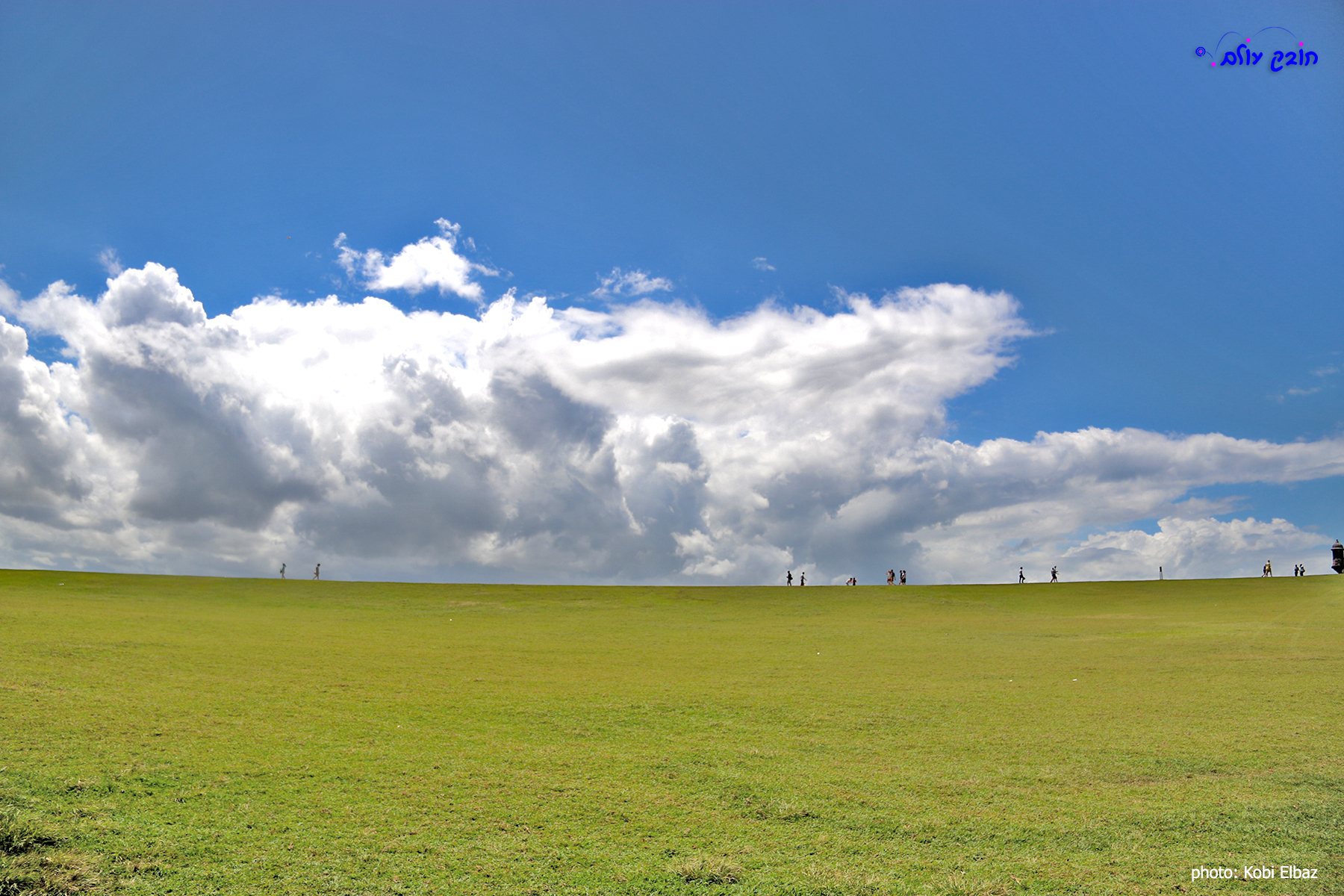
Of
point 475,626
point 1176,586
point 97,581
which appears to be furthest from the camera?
point 1176,586

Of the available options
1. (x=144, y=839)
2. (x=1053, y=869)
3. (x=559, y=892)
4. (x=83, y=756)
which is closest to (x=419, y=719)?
(x=83, y=756)

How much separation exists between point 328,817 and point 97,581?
1793 inches

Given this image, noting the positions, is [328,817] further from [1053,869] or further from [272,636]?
[272,636]

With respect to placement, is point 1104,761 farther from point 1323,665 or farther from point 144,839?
point 1323,665

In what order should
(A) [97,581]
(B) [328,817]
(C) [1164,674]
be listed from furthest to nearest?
(A) [97,581] → (C) [1164,674] → (B) [328,817]

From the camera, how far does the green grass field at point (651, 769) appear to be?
22.0 feet

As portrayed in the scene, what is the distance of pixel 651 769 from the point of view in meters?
9.68

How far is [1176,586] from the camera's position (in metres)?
46.5

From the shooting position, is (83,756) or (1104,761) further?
(1104,761)

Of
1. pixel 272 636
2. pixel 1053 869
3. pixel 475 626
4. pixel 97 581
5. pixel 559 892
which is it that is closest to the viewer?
pixel 559 892

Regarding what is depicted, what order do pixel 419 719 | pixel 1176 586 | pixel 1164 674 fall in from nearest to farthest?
1. pixel 419 719
2. pixel 1164 674
3. pixel 1176 586

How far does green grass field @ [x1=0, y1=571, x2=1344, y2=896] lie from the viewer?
6.72m

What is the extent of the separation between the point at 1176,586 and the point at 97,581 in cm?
6658

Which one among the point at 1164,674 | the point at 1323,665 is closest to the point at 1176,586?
the point at 1323,665
